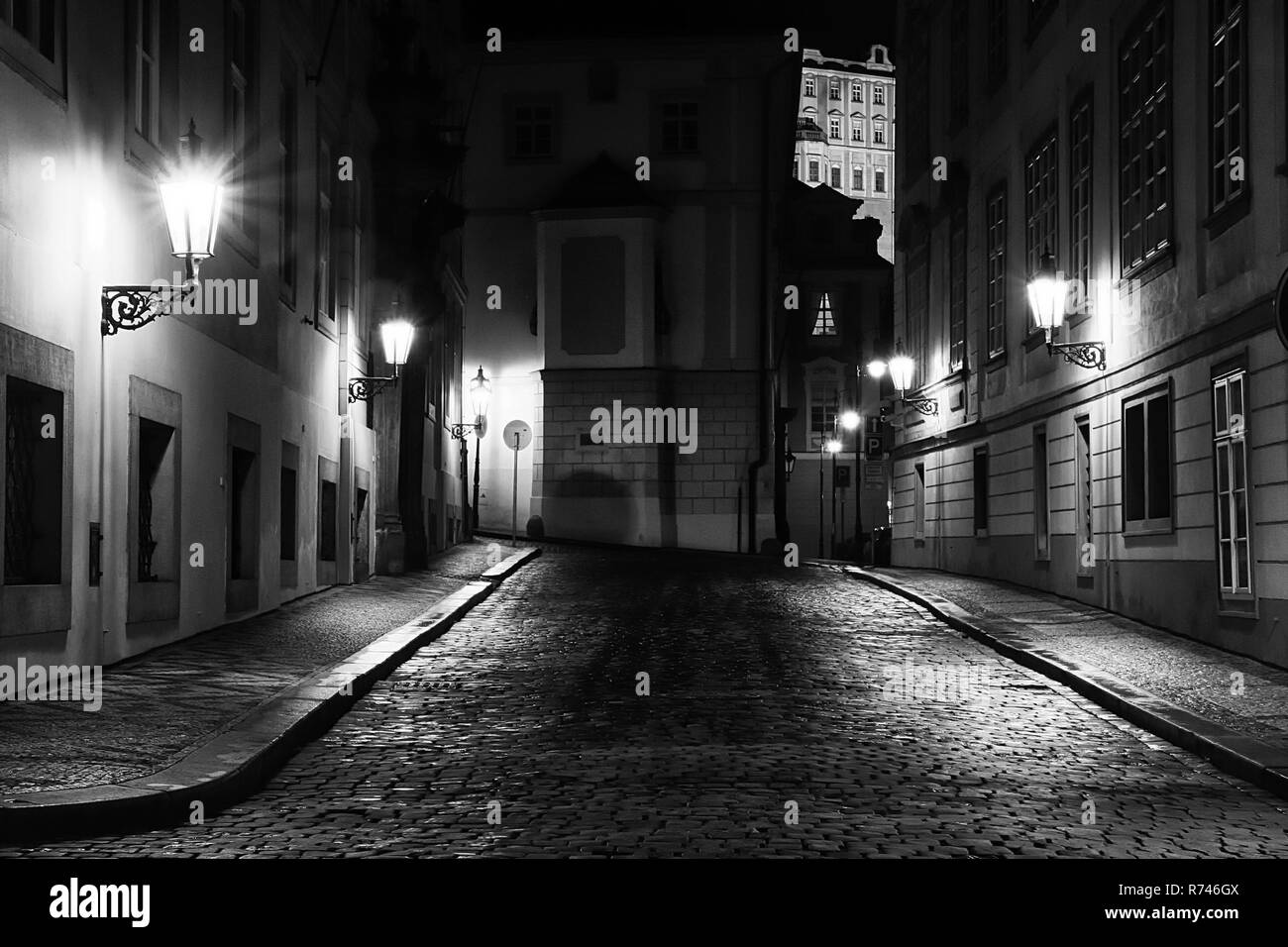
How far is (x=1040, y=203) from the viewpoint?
24.8 m

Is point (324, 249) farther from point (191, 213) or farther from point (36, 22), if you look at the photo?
point (36, 22)

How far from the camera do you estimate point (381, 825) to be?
8.23 m

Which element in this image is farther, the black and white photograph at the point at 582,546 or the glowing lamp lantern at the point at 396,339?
the glowing lamp lantern at the point at 396,339

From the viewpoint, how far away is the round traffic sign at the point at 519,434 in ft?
147

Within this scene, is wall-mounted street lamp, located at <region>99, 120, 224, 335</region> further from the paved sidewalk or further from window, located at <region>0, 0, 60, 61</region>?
the paved sidewalk

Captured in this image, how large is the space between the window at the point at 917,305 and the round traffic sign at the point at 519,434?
1297 centimetres

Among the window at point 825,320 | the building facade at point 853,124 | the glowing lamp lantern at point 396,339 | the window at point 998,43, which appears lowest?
the glowing lamp lantern at point 396,339

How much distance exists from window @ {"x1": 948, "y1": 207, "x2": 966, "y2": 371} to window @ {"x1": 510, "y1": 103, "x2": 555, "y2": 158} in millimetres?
19793

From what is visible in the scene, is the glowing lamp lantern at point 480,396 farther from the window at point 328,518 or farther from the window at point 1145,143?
the window at point 1145,143

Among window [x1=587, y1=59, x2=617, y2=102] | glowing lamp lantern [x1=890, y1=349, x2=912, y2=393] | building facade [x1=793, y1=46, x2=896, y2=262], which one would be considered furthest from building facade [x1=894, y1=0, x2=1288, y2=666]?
building facade [x1=793, y1=46, x2=896, y2=262]

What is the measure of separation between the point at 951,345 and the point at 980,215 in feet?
8.85

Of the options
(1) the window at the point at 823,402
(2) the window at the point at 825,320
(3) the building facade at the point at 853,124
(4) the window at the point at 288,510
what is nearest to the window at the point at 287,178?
(4) the window at the point at 288,510

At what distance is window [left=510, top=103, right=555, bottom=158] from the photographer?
158 feet
